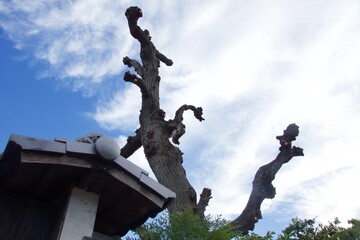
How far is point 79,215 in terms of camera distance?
327cm

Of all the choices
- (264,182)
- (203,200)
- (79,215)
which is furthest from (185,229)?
(264,182)

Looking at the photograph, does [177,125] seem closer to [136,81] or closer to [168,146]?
[168,146]

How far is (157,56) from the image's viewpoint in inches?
340

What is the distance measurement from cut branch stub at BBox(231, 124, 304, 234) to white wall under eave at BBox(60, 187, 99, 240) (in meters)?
2.43

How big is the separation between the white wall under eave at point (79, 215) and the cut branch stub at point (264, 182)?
243 cm

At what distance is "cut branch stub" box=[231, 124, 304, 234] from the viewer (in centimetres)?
549

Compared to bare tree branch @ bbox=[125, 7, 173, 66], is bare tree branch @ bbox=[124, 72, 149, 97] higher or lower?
lower

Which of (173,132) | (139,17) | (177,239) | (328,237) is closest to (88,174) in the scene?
(177,239)

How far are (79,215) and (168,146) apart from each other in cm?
305

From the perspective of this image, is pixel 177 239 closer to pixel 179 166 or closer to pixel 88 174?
pixel 88 174

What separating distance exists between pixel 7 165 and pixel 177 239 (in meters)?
1.72

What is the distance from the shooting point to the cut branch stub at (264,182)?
18.0ft

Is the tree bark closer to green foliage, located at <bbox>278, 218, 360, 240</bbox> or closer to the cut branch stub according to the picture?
the cut branch stub

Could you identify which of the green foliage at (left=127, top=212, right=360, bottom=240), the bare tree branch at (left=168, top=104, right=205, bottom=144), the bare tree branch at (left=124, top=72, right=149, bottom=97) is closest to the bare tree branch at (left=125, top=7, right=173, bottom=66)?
the bare tree branch at (left=124, top=72, right=149, bottom=97)
